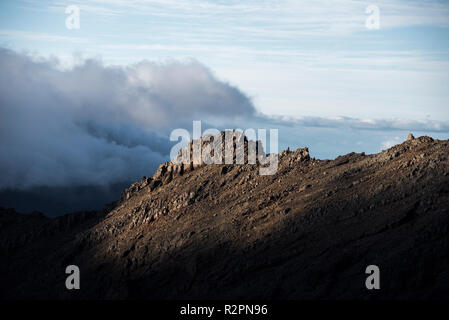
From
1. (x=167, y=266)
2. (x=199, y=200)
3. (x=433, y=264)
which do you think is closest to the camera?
(x=433, y=264)

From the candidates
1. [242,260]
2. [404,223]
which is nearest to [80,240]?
[242,260]

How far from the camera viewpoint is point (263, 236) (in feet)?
333

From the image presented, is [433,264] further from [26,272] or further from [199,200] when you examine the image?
[26,272]

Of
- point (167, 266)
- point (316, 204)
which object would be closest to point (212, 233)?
point (167, 266)

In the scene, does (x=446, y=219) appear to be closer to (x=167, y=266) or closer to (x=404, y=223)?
(x=404, y=223)

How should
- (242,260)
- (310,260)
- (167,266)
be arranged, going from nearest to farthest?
(310,260), (242,260), (167,266)

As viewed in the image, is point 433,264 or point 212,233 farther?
point 212,233

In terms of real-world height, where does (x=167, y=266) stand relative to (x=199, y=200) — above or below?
below

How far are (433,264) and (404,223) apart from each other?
36.1 feet

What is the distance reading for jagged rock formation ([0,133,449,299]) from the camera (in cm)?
8606

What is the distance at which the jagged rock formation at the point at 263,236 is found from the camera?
8606 centimetres
